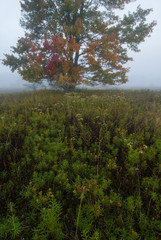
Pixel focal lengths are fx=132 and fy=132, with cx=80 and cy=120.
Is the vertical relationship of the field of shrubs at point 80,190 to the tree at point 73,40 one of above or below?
below

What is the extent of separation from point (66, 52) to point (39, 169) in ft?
25.6

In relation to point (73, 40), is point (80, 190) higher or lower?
lower

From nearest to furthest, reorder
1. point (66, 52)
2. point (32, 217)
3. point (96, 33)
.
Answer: point (32, 217) → point (66, 52) → point (96, 33)

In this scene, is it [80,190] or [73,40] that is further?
[73,40]

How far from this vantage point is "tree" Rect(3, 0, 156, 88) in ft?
27.8

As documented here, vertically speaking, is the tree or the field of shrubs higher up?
the tree

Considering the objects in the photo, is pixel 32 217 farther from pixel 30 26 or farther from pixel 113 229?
pixel 30 26

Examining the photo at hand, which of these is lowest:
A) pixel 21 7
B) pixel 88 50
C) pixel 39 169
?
pixel 39 169

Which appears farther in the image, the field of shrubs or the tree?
the tree

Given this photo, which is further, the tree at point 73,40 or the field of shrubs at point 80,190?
the tree at point 73,40

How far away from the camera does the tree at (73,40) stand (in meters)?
8.47

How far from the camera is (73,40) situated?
790 cm

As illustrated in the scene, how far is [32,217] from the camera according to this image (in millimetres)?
1571

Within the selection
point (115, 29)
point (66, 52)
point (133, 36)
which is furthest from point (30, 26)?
point (133, 36)
